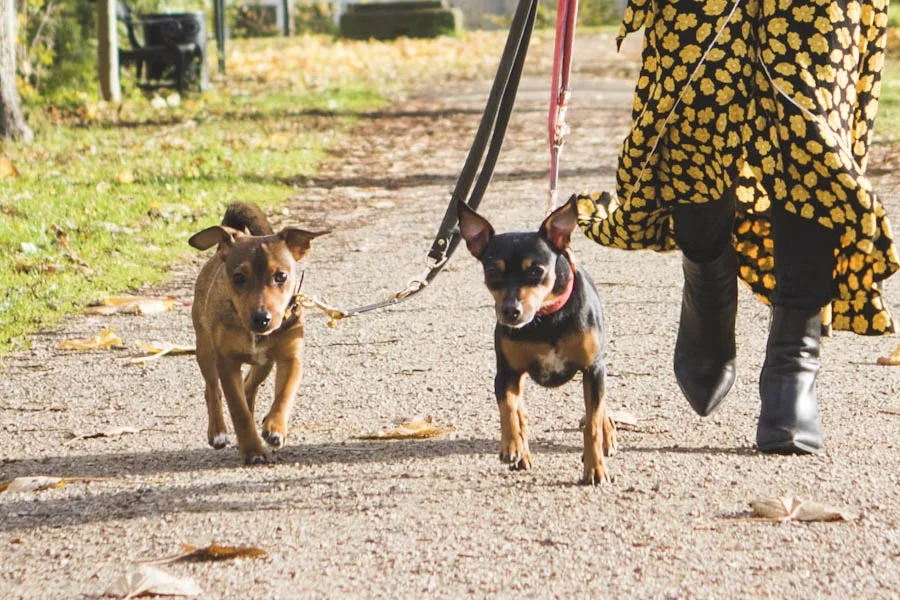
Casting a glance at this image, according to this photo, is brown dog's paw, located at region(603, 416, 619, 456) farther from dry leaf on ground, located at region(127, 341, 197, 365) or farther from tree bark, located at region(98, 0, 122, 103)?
tree bark, located at region(98, 0, 122, 103)

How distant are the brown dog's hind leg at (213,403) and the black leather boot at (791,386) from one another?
1.54 meters

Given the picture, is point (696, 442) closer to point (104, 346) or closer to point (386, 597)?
point (386, 597)

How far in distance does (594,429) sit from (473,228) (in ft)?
2.03

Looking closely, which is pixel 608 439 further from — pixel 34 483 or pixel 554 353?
pixel 34 483

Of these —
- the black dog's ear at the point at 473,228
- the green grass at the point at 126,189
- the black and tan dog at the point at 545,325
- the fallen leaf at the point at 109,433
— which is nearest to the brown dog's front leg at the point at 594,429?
the black and tan dog at the point at 545,325

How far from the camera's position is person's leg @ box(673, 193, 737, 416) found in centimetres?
449

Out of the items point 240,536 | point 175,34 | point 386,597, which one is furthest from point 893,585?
Answer: point 175,34

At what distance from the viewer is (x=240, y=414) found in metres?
4.20

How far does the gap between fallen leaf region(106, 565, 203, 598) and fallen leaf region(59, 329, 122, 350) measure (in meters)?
2.71

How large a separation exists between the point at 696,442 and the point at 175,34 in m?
12.8

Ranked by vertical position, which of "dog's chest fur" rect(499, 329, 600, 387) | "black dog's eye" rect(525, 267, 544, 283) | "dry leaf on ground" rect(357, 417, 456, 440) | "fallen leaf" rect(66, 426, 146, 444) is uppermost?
"black dog's eye" rect(525, 267, 544, 283)

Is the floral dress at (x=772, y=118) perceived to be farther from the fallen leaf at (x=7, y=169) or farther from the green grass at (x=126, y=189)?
the fallen leaf at (x=7, y=169)

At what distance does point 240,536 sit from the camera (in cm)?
352

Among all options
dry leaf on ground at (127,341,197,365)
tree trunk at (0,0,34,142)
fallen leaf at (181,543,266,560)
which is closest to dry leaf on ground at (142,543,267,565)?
fallen leaf at (181,543,266,560)
